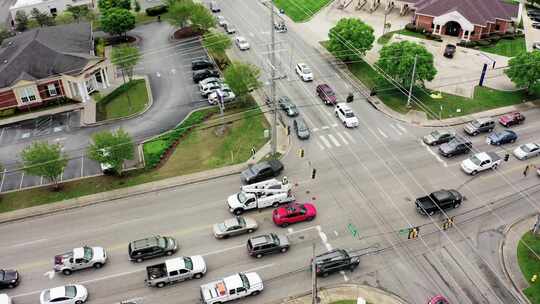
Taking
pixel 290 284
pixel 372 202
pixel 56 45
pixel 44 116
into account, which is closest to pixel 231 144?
pixel 372 202

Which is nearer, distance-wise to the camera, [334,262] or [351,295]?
[351,295]

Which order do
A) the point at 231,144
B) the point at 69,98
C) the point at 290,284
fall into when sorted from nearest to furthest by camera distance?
the point at 290,284 < the point at 231,144 < the point at 69,98

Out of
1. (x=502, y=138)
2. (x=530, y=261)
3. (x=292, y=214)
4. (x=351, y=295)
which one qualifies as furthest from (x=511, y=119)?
(x=351, y=295)

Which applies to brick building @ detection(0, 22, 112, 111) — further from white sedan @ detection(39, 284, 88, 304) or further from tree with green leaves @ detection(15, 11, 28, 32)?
white sedan @ detection(39, 284, 88, 304)

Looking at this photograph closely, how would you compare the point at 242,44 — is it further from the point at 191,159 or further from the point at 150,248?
the point at 150,248

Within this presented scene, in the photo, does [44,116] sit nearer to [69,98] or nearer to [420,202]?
[69,98]
